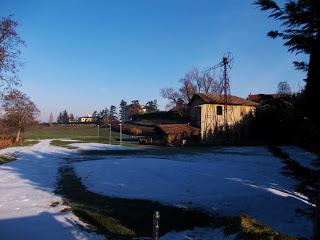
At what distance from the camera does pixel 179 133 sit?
5525 cm

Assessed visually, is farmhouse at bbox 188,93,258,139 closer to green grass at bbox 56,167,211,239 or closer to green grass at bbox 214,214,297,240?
green grass at bbox 56,167,211,239

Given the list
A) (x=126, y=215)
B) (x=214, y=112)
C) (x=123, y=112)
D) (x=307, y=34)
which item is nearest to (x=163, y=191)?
(x=126, y=215)

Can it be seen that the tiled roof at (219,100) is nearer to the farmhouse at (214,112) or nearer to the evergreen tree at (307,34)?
the farmhouse at (214,112)

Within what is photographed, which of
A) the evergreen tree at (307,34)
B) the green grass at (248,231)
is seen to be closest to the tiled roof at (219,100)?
the evergreen tree at (307,34)

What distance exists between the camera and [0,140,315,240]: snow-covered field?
39.2 feet

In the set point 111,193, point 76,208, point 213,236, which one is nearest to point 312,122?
point 213,236

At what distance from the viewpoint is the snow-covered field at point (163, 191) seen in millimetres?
11938

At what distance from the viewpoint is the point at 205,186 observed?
18.5 m

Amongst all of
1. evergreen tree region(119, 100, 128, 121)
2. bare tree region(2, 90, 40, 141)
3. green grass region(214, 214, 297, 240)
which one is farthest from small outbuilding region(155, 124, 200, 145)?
green grass region(214, 214, 297, 240)

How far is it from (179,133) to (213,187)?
3710 centimetres

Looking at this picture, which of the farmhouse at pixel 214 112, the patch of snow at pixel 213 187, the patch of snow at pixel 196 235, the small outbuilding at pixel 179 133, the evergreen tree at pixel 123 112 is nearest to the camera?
the patch of snow at pixel 196 235

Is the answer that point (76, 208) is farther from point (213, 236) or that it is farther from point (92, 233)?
point (213, 236)

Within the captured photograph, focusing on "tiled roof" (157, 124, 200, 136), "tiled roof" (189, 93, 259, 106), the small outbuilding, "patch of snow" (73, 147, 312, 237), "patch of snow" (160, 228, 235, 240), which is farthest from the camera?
"tiled roof" (189, 93, 259, 106)

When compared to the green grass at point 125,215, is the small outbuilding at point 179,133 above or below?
above
